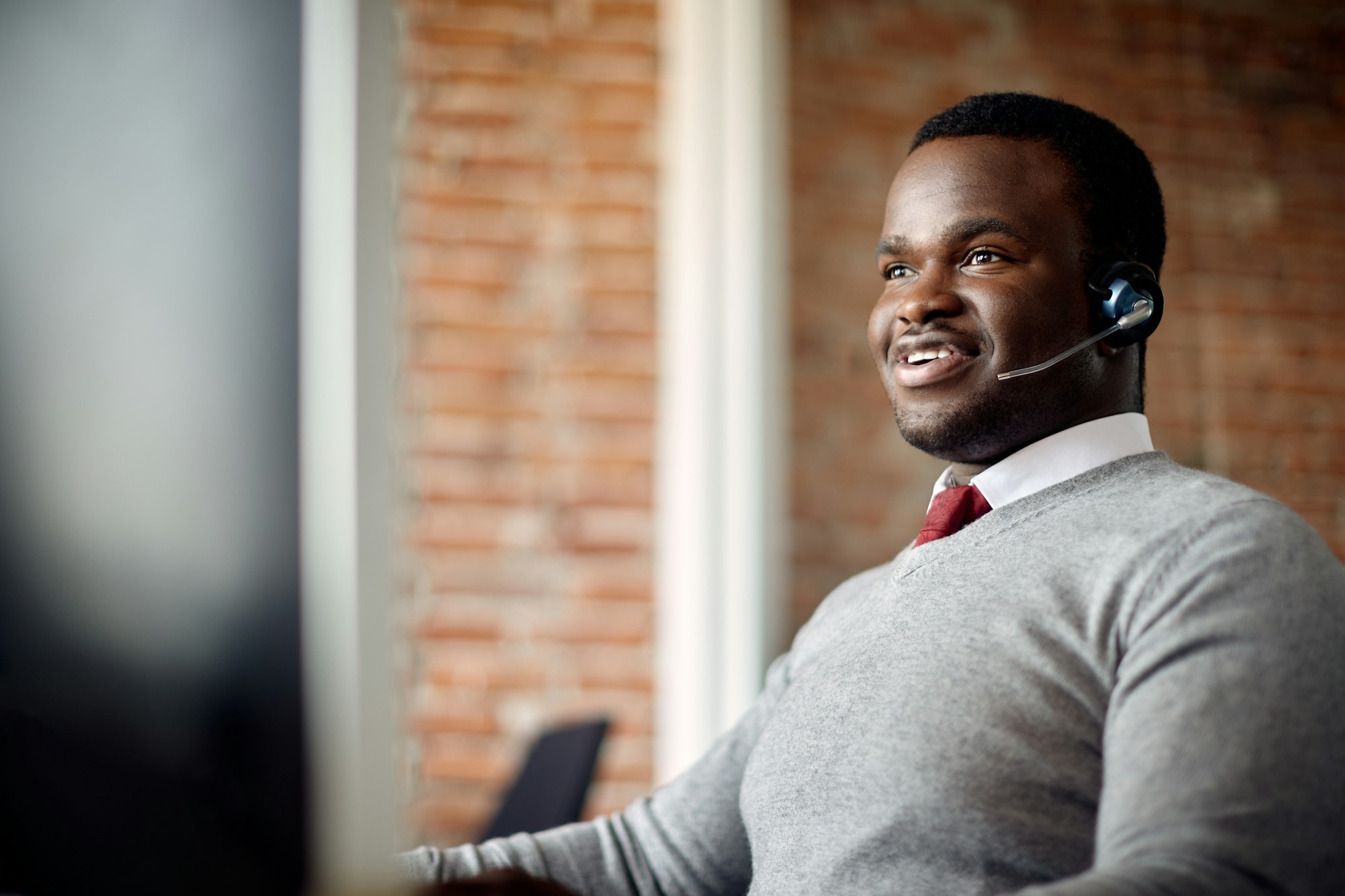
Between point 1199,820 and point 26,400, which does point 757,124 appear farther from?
point 26,400

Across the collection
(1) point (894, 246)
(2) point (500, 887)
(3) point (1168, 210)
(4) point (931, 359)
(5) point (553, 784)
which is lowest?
(5) point (553, 784)

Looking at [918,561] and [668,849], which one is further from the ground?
[918,561]

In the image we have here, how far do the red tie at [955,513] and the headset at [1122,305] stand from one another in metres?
0.11

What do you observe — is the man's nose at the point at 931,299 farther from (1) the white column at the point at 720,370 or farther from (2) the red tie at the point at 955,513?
(1) the white column at the point at 720,370

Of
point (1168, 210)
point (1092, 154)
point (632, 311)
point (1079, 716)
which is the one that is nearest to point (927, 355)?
point (1092, 154)

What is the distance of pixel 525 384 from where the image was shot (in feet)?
7.39

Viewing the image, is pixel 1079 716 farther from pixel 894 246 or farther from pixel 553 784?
pixel 553 784

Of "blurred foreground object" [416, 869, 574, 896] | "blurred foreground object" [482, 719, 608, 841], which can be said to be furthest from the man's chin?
"blurred foreground object" [482, 719, 608, 841]

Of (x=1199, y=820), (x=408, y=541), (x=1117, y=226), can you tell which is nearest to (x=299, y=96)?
(x=1199, y=820)

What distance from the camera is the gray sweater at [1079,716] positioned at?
638mm

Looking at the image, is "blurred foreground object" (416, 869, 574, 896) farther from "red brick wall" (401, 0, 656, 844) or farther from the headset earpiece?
"red brick wall" (401, 0, 656, 844)

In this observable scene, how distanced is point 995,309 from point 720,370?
48.4 inches

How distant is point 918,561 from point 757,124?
1.49 meters

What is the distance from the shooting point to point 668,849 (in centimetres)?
107
